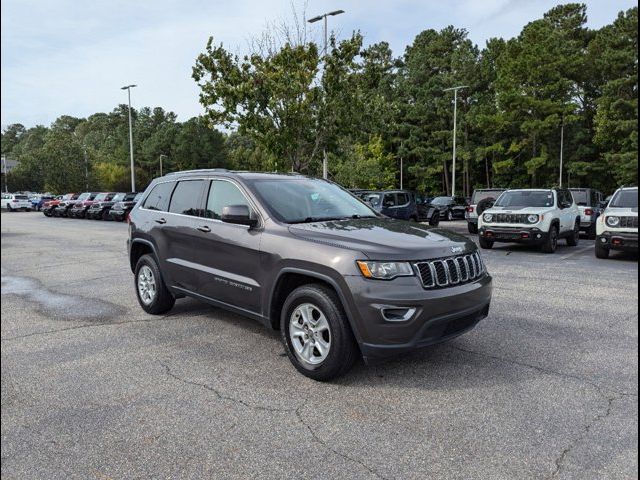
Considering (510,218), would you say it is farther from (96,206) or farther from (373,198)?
(96,206)

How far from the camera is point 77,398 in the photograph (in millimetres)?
3711

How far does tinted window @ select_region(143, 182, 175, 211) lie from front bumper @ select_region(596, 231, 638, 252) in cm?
913

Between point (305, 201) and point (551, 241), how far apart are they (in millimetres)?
9463

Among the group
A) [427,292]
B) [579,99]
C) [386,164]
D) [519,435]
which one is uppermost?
[579,99]

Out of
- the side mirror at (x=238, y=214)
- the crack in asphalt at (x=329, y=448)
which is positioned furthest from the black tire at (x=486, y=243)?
the crack in asphalt at (x=329, y=448)

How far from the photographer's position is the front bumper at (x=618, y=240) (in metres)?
10.6

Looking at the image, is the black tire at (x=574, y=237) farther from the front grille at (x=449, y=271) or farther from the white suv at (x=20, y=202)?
the white suv at (x=20, y=202)

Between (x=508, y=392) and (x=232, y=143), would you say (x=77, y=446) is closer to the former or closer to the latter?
(x=508, y=392)

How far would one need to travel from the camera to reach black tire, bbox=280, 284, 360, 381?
3.87 metres

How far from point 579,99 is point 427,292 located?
5475 centimetres

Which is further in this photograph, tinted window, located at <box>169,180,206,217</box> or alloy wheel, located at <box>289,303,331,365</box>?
tinted window, located at <box>169,180,206,217</box>

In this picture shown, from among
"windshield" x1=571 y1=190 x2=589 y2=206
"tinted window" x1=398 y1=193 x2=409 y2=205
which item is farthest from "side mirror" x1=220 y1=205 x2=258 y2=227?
"windshield" x1=571 y1=190 x2=589 y2=206

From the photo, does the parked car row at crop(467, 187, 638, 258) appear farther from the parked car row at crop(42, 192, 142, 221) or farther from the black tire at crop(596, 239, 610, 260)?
the parked car row at crop(42, 192, 142, 221)

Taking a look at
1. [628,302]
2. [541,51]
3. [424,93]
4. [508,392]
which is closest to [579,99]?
[541,51]
